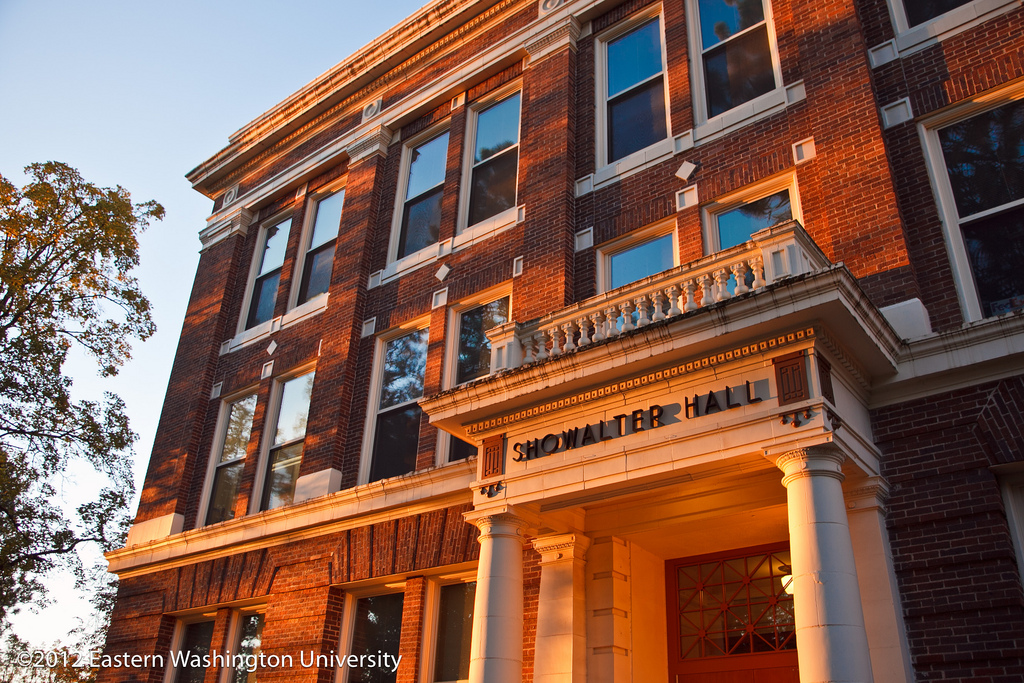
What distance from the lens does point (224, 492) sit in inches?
618

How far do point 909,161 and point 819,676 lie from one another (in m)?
6.30

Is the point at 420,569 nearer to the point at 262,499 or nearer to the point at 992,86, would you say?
the point at 262,499

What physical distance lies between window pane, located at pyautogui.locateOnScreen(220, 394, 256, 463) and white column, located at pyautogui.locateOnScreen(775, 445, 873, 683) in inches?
460

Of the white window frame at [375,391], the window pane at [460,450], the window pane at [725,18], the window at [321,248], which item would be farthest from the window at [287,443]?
the window pane at [725,18]

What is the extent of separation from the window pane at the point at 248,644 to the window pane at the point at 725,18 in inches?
469

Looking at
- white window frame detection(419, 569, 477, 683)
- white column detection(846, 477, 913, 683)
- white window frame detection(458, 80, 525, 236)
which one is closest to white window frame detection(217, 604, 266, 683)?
white window frame detection(419, 569, 477, 683)

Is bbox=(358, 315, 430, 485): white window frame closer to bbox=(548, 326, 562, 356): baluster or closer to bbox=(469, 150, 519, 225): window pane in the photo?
bbox=(469, 150, 519, 225): window pane

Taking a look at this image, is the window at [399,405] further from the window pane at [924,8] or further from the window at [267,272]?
the window pane at [924,8]

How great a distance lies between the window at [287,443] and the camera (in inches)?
572

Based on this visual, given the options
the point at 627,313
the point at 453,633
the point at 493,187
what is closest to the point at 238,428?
the point at 493,187

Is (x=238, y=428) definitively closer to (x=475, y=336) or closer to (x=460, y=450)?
(x=475, y=336)

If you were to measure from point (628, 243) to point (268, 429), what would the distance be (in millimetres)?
7933

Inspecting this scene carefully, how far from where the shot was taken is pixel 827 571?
6.38 metres

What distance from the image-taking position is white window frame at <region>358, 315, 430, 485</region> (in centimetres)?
1342
